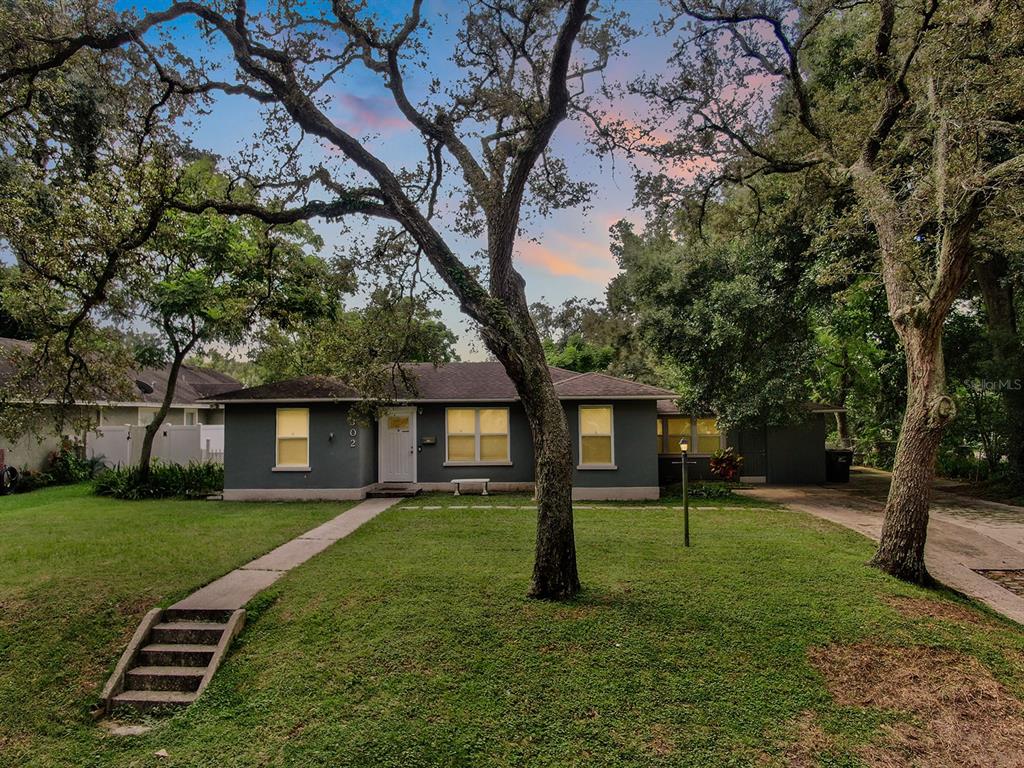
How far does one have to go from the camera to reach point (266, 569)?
7.27 metres

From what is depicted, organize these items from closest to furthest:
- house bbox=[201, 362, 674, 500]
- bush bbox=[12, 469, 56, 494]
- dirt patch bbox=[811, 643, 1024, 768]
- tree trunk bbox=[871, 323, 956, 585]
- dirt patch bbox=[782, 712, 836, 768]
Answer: dirt patch bbox=[782, 712, 836, 768]
dirt patch bbox=[811, 643, 1024, 768]
tree trunk bbox=[871, 323, 956, 585]
house bbox=[201, 362, 674, 500]
bush bbox=[12, 469, 56, 494]

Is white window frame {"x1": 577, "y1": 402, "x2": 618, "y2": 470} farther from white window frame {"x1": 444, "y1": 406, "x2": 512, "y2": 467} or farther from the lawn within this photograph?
the lawn

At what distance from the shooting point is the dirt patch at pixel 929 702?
3.87m

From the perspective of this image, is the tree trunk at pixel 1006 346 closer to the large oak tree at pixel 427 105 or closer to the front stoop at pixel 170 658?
the large oak tree at pixel 427 105

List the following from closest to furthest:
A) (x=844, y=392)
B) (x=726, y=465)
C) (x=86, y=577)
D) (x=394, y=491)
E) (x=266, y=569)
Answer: (x=86, y=577)
(x=266, y=569)
(x=394, y=491)
(x=726, y=465)
(x=844, y=392)

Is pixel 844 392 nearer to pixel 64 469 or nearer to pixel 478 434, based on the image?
pixel 478 434

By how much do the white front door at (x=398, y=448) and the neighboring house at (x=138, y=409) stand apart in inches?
178

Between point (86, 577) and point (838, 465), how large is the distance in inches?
767

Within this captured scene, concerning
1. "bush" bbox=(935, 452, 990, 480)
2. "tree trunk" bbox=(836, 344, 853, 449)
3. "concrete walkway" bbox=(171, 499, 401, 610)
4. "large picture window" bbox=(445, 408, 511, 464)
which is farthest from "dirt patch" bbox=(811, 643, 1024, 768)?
"tree trunk" bbox=(836, 344, 853, 449)

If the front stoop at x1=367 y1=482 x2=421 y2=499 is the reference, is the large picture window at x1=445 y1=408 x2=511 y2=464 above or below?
above

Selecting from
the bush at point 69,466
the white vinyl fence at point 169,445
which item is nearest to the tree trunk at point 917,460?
the white vinyl fence at point 169,445

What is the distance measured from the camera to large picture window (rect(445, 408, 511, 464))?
563 inches

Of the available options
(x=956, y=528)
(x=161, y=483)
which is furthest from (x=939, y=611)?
(x=161, y=483)

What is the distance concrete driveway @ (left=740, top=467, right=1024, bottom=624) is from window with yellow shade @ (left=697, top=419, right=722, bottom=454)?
76.4 inches
